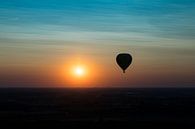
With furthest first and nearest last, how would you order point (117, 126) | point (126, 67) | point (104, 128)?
point (126, 67)
point (117, 126)
point (104, 128)

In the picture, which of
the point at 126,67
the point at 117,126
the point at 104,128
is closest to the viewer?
the point at 104,128

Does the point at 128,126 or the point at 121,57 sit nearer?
the point at 128,126

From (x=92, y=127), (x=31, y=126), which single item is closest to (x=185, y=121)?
(x=92, y=127)

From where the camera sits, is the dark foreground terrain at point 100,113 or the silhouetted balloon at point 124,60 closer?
the silhouetted balloon at point 124,60

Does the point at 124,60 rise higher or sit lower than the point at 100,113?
lower

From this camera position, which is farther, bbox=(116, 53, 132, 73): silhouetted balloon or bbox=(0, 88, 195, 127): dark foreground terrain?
bbox=(0, 88, 195, 127): dark foreground terrain

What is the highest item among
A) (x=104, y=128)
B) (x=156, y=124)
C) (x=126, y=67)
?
(x=126, y=67)

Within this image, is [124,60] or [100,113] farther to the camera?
[100,113]

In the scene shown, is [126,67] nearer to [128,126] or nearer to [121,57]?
[121,57]
